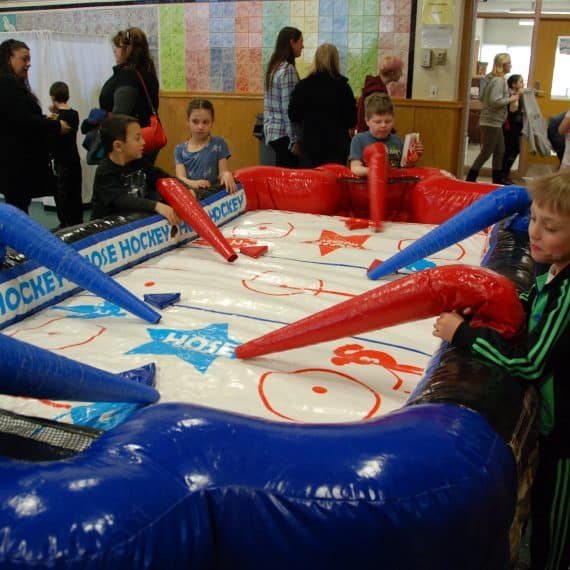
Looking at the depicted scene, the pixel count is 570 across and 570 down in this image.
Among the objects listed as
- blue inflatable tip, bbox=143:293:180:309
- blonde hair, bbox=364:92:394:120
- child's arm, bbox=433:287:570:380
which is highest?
blonde hair, bbox=364:92:394:120

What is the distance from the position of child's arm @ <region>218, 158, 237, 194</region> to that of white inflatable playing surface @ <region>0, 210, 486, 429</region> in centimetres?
60

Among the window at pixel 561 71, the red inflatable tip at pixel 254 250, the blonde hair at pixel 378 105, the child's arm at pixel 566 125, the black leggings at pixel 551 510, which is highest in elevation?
the window at pixel 561 71

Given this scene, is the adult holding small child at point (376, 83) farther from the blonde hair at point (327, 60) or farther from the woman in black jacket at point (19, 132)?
the woman in black jacket at point (19, 132)

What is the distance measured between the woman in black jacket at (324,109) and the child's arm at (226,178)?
832mm

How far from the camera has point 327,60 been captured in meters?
4.21

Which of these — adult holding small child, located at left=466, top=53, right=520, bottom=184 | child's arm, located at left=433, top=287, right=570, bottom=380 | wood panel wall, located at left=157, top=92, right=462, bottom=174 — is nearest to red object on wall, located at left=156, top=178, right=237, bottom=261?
child's arm, located at left=433, top=287, right=570, bottom=380

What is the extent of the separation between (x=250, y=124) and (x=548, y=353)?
16.7ft

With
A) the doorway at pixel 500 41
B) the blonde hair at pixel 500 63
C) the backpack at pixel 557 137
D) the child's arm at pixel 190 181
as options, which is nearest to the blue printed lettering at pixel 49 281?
the child's arm at pixel 190 181

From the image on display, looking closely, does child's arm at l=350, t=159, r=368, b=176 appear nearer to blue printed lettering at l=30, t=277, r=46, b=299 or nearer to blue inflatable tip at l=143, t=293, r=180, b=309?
Answer: blue inflatable tip at l=143, t=293, r=180, b=309

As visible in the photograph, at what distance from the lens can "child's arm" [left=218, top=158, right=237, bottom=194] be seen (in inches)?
147

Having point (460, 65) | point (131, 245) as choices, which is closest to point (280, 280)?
point (131, 245)

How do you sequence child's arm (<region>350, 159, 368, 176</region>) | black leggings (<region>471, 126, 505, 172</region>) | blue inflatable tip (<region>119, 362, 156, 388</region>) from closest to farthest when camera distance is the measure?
blue inflatable tip (<region>119, 362, 156, 388</region>)
child's arm (<region>350, 159, 368, 176</region>)
black leggings (<region>471, 126, 505, 172</region>)

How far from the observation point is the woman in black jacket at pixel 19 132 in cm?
358

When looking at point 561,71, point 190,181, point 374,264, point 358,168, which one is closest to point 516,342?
point 374,264
